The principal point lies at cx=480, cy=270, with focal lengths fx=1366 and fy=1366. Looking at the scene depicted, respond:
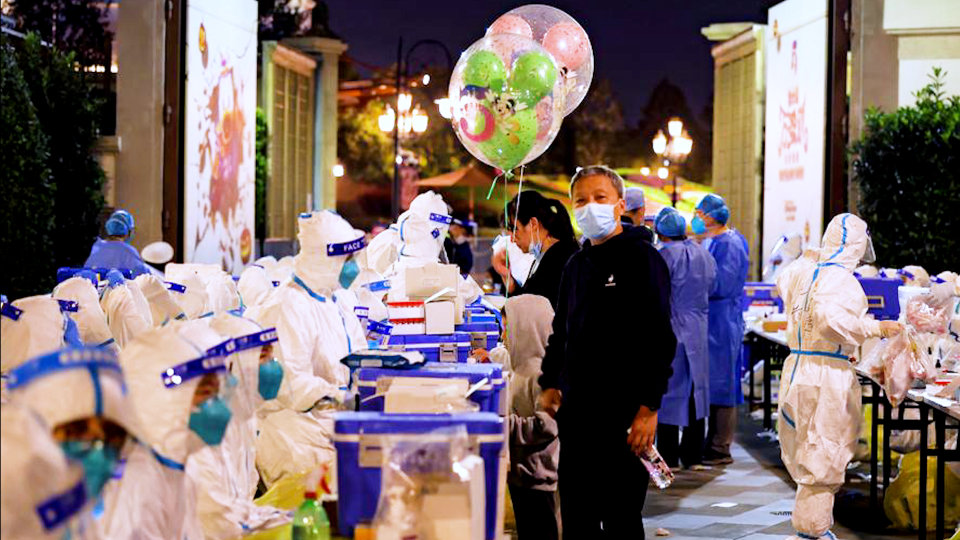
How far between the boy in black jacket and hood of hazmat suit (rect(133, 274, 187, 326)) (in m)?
2.60

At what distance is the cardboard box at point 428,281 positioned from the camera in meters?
5.83

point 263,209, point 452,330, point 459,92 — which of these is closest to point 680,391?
point 459,92

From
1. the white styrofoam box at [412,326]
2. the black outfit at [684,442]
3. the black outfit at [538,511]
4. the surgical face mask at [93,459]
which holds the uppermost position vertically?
the white styrofoam box at [412,326]

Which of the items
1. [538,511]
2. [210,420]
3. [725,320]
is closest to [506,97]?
[538,511]

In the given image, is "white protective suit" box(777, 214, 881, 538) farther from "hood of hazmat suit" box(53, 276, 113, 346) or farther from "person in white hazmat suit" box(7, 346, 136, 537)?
"person in white hazmat suit" box(7, 346, 136, 537)

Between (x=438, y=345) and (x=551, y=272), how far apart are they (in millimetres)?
1263

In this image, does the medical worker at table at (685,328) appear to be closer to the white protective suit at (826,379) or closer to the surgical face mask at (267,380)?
the white protective suit at (826,379)

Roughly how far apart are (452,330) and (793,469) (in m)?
2.36

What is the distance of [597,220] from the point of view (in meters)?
5.23

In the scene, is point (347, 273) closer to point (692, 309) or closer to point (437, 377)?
point (437, 377)

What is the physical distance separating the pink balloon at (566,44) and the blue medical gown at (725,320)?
9.54 ft

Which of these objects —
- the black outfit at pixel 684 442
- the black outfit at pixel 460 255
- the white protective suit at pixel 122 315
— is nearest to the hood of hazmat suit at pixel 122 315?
the white protective suit at pixel 122 315

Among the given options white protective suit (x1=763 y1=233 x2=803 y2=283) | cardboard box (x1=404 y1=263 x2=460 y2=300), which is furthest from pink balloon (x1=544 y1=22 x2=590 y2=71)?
white protective suit (x1=763 y1=233 x2=803 y2=283)

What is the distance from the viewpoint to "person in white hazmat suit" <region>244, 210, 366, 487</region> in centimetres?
544
